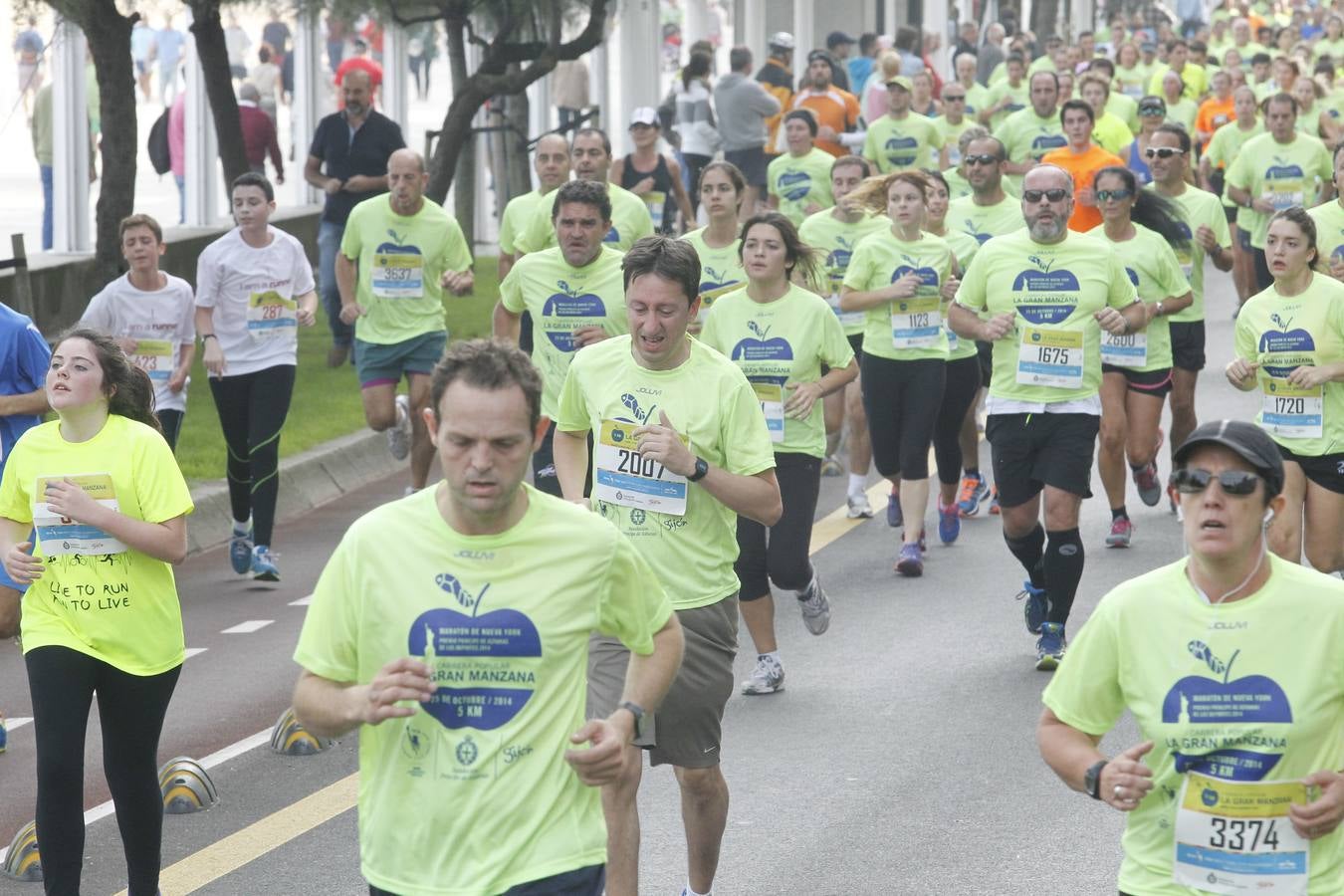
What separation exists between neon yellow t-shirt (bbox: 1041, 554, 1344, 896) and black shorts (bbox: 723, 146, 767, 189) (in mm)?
18523

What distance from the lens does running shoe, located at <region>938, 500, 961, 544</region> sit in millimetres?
12148

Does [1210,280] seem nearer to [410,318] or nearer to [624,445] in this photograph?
[410,318]

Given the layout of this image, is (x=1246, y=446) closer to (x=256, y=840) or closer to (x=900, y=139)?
(x=256, y=840)

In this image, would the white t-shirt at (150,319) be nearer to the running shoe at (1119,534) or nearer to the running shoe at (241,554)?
the running shoe at (241,554)

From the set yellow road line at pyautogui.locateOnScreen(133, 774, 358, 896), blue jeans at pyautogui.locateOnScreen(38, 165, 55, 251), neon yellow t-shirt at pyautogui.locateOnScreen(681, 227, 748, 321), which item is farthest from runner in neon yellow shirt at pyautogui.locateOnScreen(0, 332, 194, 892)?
blue jeans at pyautogui.locateOnScreen(38, 165, 55, 251)

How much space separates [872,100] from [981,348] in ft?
39.6

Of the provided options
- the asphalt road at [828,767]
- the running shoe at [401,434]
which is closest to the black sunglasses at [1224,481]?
the asphalt road at [828,767]

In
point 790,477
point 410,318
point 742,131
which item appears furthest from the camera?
point 742,131

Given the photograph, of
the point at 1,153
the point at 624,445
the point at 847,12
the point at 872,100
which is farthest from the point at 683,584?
the point at 847,12

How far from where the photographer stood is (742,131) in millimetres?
22578

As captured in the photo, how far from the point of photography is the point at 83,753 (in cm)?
630

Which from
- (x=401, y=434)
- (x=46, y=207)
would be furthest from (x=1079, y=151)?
(x=46, y=207)

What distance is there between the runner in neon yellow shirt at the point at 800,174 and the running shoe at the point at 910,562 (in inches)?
222

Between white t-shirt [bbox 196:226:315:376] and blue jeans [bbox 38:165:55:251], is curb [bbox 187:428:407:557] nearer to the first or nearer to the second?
white t-shirt [bbox 196:226:315:376]
